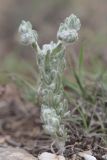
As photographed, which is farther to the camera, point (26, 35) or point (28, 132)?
point (28, 132)

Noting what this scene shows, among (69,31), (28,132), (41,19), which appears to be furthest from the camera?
(41,19)

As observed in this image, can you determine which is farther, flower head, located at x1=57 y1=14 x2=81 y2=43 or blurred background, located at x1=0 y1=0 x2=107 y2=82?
blurred background, located at x1=0 y1=0 x2=107 y2=82

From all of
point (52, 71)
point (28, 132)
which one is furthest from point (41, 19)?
point (52, 71)

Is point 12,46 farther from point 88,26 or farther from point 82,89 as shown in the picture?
point 82,89

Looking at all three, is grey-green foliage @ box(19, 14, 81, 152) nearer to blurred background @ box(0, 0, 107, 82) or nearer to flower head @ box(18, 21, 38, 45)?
flower head @ box(18, 21, 38, 45)

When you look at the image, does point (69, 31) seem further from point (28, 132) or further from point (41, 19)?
point (41, 19)

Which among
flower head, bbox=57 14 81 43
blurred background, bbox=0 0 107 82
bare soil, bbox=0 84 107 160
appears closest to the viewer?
flower head, bbox=57 14 81 43

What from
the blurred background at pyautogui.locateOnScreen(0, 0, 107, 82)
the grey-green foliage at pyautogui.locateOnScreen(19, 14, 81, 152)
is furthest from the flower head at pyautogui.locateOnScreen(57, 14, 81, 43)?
the blurred background at pyautogui.locateOnScreen(0, 0, 107, 82)

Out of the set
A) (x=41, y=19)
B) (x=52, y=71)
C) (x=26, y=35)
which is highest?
(x=41, y=19)
